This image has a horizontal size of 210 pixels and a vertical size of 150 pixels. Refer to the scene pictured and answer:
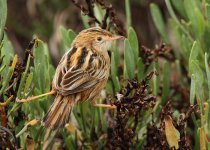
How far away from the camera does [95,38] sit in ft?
14.7

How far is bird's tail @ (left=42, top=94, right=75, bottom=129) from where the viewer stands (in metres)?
3.55

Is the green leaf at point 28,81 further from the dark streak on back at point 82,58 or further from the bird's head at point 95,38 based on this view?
the bird's head at point 95,38

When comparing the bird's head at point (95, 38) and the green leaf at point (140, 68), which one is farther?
the bird's head at point (95, 38)

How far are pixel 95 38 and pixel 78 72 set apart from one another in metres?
0.54

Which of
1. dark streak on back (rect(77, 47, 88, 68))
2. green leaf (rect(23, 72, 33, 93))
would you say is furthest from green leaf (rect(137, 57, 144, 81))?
green leaf (rect(23, 72, 33, 93))

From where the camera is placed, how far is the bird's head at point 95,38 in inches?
172

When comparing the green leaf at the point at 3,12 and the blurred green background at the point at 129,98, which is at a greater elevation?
the green leaf at the point at 3,12

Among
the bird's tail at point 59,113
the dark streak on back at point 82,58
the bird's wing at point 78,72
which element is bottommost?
the bird's tail at point 59,113

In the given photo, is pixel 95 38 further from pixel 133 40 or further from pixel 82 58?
pixel 133 40

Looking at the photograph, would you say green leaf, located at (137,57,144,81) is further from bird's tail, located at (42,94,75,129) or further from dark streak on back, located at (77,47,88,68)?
bird's tail, located at (42,94,75,129)

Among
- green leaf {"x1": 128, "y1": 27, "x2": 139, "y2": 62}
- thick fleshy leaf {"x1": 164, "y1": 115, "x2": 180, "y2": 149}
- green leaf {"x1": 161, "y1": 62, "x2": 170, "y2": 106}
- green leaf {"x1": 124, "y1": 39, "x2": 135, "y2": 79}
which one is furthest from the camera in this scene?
green leaf {"x1": 161, "y1": 62, "x2": 170, "y2": 106}

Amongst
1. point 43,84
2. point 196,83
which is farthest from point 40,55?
point 196,83

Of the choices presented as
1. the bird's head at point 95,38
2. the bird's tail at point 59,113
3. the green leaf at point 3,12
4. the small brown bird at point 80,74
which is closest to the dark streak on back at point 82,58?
the small brown bird at point 80,74

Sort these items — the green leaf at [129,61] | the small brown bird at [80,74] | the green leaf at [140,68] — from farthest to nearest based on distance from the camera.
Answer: the green leaf at [140,68], the green leaf at [129,61], the small brown bird at [80,74]
